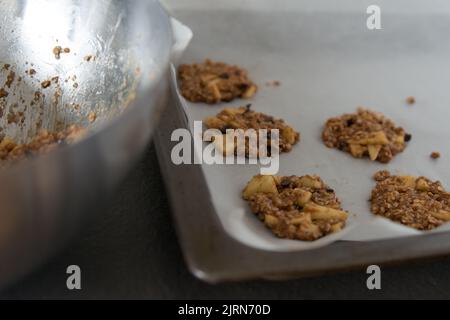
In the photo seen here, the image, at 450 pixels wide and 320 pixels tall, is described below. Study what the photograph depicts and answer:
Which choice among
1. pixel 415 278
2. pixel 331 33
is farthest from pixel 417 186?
pixel 331 33

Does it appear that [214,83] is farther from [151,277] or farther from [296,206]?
[151,277]

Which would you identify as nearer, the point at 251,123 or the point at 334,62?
the point at 251,123

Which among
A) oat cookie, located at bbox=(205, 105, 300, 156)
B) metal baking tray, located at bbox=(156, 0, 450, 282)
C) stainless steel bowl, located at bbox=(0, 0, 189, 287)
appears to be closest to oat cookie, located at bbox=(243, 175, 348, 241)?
metal baking tray, located at bbox=(156, 0, 450, 282)

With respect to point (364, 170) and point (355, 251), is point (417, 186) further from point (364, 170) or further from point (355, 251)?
point (355, 251)

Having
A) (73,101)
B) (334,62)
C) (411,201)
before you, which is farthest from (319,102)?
(73,101)

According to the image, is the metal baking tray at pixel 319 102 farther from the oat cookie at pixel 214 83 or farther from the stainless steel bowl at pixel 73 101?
the stainless steel bowl at pixel 73 101
